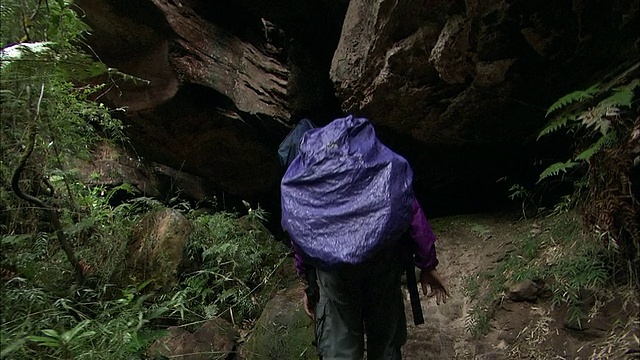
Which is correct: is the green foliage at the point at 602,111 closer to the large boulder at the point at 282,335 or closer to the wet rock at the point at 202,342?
the large boulder at the point at 282,335

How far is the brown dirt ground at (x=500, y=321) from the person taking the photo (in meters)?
2.67

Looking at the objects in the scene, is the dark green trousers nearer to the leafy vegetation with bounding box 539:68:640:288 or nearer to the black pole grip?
the black pole grip

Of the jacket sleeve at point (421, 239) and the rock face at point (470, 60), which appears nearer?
the jacket sleeve at point (421, 239)

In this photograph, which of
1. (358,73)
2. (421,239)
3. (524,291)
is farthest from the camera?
(358,73)

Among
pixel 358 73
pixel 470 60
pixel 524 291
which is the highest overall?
pixel 470 60

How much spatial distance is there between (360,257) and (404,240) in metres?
0.65

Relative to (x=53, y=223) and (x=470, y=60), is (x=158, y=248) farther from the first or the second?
(x=470, y=60)

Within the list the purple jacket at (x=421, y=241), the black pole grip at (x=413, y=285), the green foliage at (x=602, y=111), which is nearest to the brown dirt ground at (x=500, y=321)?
the black pole grip at (x=413, y=285)

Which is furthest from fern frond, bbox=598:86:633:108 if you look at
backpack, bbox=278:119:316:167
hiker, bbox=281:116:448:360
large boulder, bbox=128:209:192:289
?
large boulder, bbox=128:209:192:289

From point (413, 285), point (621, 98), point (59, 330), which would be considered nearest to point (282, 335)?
point (413, 285)

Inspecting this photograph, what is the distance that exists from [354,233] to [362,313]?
0.82 metres

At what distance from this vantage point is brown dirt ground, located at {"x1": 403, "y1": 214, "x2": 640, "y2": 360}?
267 centimetres

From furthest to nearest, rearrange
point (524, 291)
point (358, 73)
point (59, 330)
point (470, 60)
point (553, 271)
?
point (358, 73) → point (470, 60) → point (524, 291) → point (553, 271) → point (59, 330)

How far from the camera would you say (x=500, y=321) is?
3629mm
